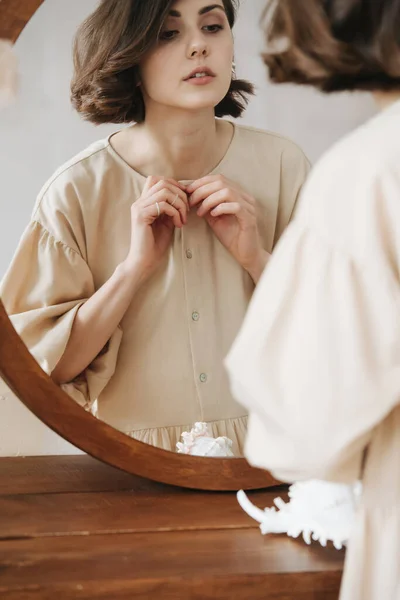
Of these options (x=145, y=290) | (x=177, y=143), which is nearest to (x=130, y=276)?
(x=145, y=290)

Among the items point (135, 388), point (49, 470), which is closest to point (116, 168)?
point (135, 388)

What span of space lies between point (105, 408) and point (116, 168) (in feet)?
0.76

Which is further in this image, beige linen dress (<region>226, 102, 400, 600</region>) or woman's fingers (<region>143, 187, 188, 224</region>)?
woman's fingers (<region>143, 187, 188, 224</region>)

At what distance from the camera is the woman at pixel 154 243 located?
0.73m

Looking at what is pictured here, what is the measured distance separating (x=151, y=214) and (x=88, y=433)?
217 mm

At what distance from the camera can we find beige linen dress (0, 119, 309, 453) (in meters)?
0.73

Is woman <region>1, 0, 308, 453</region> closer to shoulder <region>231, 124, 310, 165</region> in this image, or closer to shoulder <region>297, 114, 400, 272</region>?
shoulder <region>231, 124, 310, 165</region>

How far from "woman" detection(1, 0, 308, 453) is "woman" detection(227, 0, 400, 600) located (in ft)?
0.78

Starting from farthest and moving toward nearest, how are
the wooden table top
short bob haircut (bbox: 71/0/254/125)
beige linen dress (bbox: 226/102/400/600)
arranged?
short bob haircut (bbox: 71/0/254/125) < the wooden table top < beige linen dress (bbox: 226/102/400/600)

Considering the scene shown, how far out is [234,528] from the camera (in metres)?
0.70

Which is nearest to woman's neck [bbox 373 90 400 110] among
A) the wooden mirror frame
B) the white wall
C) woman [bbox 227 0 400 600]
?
woman [bbox 227 0 400 600]

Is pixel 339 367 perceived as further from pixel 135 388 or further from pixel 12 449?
pixel 12 449

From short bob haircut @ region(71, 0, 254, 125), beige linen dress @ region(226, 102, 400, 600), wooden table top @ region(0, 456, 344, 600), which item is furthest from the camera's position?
short bob haircut @ region(71, 0, 254, 125)

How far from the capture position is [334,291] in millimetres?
452
